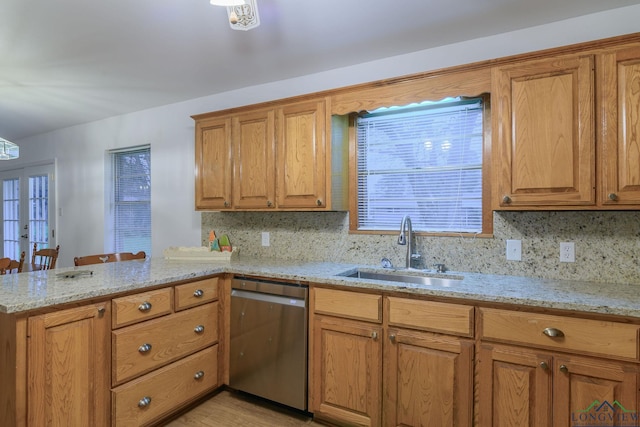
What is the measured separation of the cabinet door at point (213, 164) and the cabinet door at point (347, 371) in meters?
1.37

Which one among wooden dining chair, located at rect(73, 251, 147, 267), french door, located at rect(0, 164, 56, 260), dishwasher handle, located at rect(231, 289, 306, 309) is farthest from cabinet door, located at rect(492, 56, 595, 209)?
french door, located at rect(0, 164, 56, 260)

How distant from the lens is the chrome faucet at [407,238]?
2.29 metres

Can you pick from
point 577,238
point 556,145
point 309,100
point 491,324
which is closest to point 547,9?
point 556,145

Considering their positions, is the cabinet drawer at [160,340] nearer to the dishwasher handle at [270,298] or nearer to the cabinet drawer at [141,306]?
the cabinet drawer at [141,306]

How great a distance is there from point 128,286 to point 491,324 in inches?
72.7

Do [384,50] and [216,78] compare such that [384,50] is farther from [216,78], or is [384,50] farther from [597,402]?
[597,402]

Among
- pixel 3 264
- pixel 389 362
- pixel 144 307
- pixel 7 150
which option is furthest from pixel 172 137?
pixel 389 362

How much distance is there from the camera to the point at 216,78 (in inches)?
115

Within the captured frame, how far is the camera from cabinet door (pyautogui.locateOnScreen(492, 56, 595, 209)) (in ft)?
5.54

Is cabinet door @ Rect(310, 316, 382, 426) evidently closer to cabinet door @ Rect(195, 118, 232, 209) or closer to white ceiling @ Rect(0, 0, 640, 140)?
cabinet door @ Rect(195, 118, 232, 209)

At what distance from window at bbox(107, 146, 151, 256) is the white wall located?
140 millimetres

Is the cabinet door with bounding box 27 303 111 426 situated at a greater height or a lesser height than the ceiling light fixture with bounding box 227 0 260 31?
lesser

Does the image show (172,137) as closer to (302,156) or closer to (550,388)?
(302,156)

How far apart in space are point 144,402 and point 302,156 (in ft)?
5.88
